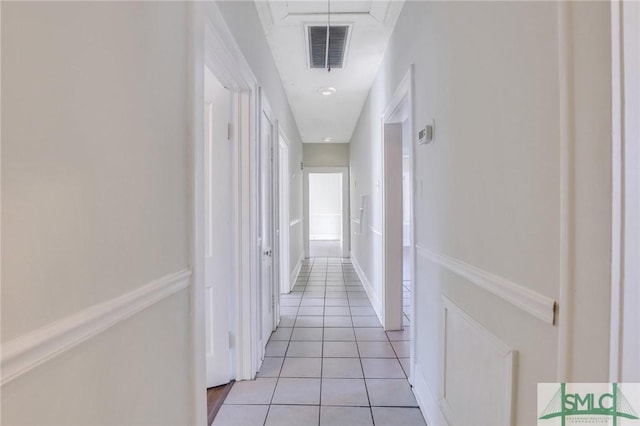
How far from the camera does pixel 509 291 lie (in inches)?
41.0

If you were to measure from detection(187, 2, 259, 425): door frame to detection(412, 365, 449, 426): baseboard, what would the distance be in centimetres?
109

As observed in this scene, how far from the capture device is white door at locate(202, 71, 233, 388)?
2117mm

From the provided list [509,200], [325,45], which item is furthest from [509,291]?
[325,45]

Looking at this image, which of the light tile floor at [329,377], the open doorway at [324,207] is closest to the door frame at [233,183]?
the light tile floor at [329,377]

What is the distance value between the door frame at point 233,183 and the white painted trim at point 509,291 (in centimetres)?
108

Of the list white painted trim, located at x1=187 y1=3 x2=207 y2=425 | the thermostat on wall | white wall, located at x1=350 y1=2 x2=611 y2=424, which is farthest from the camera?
the thermostat on wall

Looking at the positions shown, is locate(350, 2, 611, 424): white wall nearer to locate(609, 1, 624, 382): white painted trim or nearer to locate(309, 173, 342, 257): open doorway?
locate(609, 1, 624, 382): white painted trim

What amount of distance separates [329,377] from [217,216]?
1.35 meters

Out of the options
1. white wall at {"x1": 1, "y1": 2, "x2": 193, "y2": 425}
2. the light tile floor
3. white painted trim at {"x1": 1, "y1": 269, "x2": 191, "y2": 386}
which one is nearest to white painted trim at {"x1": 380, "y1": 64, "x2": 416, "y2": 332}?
the light tile floor

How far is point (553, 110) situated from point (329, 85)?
341cm

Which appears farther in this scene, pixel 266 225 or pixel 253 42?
pixel 266 225

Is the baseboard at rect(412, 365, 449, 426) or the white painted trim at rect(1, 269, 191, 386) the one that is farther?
the baseboard at rect(412, 365, 449, 426)

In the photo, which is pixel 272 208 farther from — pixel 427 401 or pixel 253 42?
pixel 427 401

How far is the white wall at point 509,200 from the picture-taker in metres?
0.71
